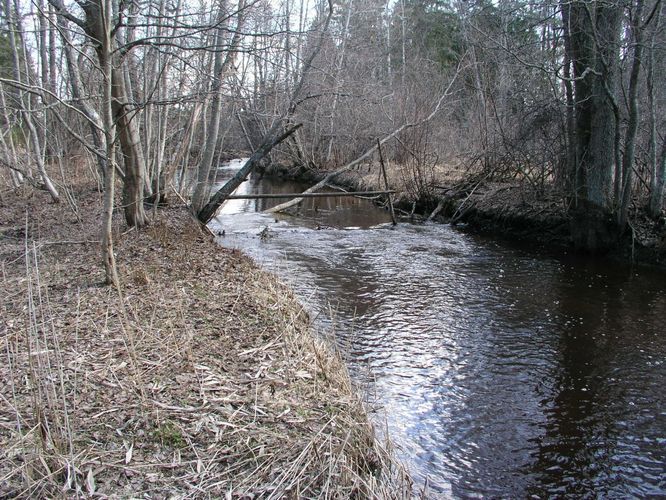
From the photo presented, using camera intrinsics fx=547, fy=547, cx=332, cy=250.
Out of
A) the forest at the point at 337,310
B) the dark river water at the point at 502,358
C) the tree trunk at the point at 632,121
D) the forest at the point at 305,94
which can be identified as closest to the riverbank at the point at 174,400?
the forest at the point at 337,310

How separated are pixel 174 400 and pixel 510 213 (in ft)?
38.5

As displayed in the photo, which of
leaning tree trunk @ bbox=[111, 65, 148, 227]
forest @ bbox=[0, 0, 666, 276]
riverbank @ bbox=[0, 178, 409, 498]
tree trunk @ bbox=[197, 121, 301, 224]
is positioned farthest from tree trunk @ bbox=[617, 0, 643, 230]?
leaning tree trunk @ bbox=[111, 65, 148, 227]

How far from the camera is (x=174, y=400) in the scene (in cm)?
398

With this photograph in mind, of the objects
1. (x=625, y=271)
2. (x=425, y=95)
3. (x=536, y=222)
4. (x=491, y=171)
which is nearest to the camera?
(x=625, y=271)

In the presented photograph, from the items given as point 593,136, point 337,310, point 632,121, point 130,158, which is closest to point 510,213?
point 593,136

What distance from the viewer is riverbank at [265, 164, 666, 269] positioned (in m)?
10.6

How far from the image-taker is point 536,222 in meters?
13.2

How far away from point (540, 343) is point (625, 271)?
4447mm

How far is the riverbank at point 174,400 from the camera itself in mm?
3152

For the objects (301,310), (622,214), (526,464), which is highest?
(622,214)

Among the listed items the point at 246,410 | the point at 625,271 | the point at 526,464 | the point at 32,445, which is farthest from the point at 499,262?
the point at 32,445

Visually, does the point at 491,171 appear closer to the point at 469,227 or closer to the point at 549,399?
the point at 469,227

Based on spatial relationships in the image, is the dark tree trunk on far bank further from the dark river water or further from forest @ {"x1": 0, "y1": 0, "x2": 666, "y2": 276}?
the dark river water

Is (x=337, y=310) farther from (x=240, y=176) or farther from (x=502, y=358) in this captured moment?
(x=240, y=176)
